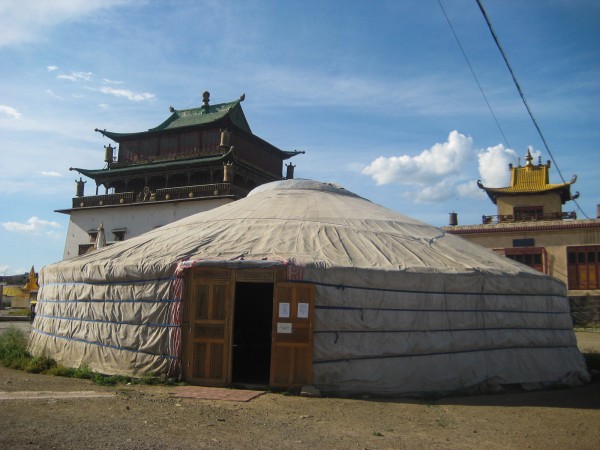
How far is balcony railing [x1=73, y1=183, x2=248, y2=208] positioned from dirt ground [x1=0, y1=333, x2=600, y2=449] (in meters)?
14.9

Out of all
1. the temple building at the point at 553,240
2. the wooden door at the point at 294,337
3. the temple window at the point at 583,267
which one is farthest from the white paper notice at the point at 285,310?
the temple window at the point at 583,267

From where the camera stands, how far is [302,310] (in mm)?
5391

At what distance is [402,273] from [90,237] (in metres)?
20.7

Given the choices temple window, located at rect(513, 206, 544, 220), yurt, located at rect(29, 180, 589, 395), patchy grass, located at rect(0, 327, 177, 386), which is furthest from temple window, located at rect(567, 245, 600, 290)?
patchy grass, located at rect(0, 327, 177, 386)

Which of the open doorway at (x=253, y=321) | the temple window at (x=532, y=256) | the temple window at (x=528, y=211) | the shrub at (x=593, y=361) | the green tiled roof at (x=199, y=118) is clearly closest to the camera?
the shrub at (x=593, y=361)

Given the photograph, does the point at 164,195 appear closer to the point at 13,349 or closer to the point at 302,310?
the point at 13,349

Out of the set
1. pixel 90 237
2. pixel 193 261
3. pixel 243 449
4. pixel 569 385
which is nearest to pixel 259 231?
pixel 193 261

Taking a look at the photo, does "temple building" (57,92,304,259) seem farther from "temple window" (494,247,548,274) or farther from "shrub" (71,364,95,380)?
"shrub" (71,364,95,380)

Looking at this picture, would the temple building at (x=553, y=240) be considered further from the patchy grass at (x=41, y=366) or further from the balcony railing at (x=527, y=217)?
the patchy grass at (x=41, y=366)

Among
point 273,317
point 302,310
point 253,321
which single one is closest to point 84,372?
point 273,317

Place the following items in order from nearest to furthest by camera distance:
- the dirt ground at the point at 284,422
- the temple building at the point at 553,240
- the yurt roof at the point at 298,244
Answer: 1. the dirt ground at the point at 284,422
2. the yurt roof at the point at 298,244
3. the temple building at the point at 553,240

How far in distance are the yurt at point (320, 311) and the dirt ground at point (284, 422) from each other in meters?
0.36

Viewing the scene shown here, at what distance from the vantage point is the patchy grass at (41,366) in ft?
18.5

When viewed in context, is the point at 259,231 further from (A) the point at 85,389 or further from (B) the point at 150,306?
(A) the point at 85,389
